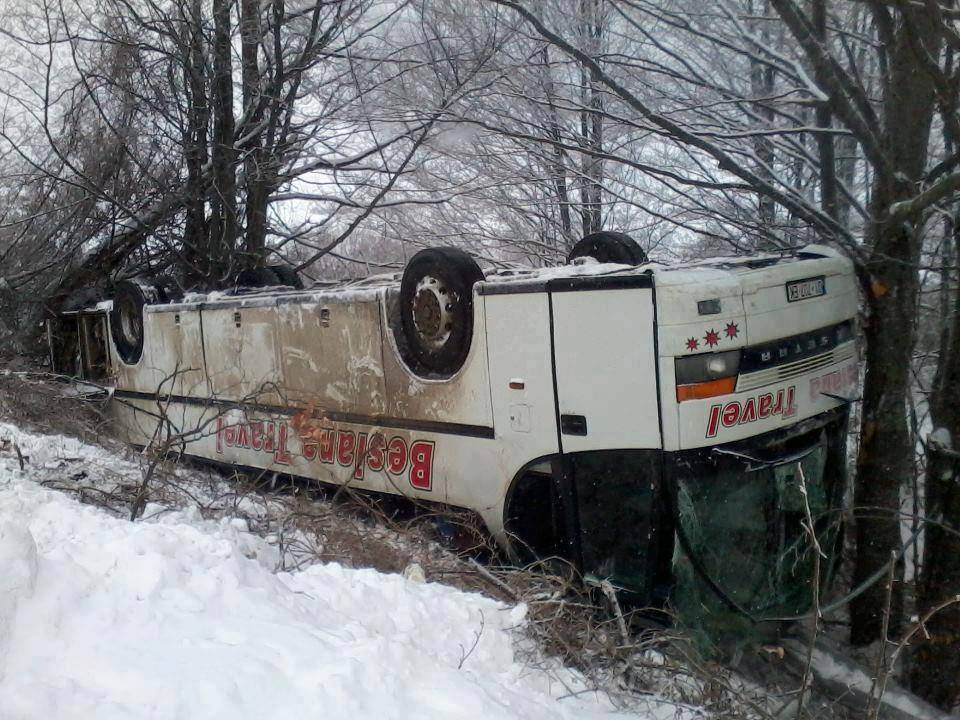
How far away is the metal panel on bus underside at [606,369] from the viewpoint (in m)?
4.24

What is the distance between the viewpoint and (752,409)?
14.5 feet

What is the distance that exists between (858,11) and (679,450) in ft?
17.1

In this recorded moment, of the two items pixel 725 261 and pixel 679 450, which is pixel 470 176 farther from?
pixel 679 450

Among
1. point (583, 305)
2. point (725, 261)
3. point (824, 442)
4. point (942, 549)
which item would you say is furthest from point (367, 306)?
point (942, 549)

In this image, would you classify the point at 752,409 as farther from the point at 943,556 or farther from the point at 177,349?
the point at 177,349

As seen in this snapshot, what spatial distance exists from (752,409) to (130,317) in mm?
6937

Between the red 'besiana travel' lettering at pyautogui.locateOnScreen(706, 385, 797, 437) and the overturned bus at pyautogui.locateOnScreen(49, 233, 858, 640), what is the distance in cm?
1

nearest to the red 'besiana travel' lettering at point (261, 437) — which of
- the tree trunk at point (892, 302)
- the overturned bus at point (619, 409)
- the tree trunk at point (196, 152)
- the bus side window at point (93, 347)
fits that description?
the overturned bus at point (619, 409)

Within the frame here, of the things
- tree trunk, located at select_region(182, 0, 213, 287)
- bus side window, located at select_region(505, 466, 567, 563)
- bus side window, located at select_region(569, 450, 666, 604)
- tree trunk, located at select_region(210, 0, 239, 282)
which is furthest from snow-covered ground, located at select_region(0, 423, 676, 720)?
tree trunk, located at select_region(182, 0, 213, 287)

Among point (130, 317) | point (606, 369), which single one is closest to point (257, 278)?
point (130, 317)

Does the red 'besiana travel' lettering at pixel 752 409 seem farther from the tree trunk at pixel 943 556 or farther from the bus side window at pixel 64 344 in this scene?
the bus side window at pixel 64 344

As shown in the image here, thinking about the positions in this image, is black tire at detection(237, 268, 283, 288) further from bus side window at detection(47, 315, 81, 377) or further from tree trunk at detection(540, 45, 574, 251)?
tree trunk at detection(540, 45, 574, 251)

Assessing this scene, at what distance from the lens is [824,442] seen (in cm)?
505

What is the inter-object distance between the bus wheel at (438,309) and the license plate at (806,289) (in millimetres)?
1863
